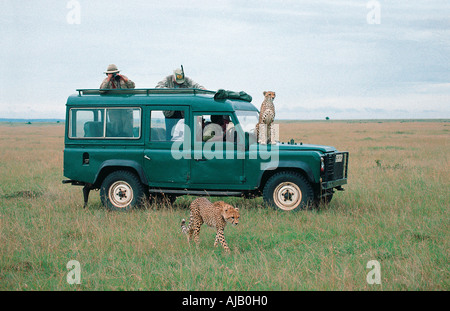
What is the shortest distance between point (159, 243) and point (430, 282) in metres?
3.35

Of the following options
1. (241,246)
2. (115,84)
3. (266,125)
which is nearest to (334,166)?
(266,125)

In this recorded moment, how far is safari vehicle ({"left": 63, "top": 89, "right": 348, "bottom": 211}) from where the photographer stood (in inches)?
348

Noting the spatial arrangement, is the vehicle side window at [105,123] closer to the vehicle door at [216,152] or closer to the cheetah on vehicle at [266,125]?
the vehicle door at [216,152]

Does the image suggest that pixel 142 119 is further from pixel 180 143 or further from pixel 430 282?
pixel 430 282

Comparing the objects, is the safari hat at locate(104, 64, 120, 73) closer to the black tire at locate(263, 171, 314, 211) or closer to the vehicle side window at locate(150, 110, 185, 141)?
the vehicle side window at locate(150, 110, 185, 141)

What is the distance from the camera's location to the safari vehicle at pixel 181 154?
29.0 ft

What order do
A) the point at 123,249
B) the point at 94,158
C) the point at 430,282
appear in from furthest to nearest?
the point at 94,158
the point at 123,249
the point at 430,282

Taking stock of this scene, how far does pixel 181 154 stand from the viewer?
359 inches

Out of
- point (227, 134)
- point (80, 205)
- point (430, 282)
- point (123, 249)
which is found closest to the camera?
point (430, 282)

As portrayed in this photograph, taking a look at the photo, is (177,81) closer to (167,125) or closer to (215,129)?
(167,125)

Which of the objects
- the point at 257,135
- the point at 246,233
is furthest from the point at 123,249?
the point at 257,135

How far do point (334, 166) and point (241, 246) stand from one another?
3116 mm

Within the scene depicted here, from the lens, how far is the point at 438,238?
7145 millimetres
